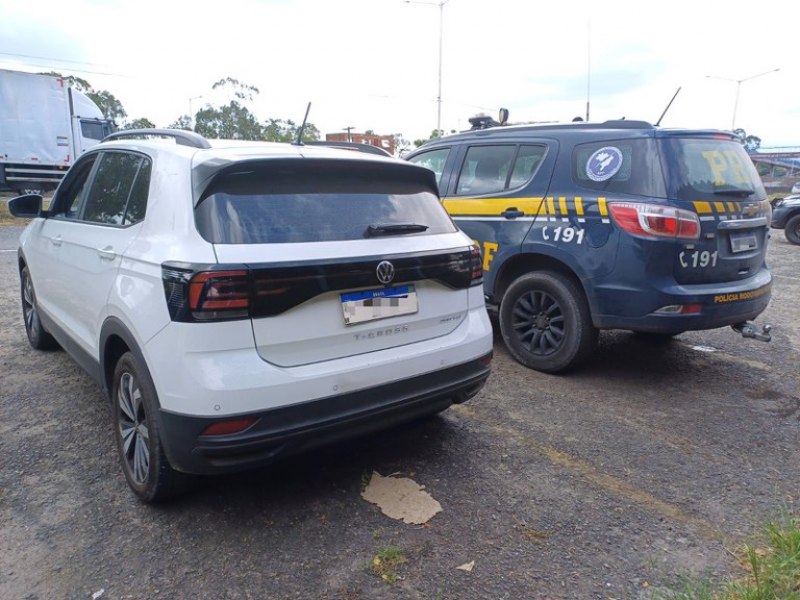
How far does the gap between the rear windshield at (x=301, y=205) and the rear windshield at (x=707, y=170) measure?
199cm

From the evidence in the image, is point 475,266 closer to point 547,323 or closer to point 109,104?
point 547,323

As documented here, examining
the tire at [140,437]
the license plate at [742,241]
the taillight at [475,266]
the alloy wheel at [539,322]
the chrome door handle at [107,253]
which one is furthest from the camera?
the alloy wheel at [539,322]

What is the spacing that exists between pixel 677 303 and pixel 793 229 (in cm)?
1177

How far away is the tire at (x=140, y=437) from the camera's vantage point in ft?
8.17

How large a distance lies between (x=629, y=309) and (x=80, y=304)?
11.4 feet

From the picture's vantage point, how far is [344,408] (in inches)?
98.7

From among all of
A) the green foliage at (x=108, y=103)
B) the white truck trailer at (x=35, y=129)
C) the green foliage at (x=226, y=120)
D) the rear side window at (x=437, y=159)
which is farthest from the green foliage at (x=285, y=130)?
the rear side window at (x=437, y=159)

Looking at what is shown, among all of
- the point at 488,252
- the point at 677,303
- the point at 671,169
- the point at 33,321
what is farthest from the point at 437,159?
the point at 33,321

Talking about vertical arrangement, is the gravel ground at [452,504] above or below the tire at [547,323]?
below

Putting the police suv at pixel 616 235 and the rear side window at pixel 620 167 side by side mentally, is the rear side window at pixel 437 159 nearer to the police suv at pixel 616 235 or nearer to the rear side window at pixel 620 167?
the police suv at pixel 616 235

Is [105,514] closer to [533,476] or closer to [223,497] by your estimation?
[223,497]

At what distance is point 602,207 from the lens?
410 cm

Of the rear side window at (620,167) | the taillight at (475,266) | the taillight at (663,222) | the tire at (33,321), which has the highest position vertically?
the rear side window at (620,167)

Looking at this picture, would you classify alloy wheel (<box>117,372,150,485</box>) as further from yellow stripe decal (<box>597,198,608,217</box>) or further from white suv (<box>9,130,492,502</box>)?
yellow stripe decal (<box>597,198,608,217</box>)
